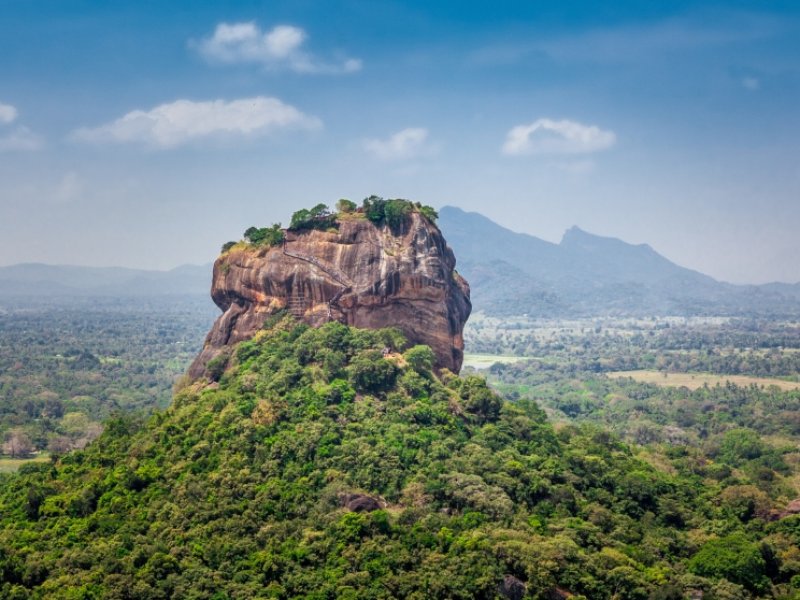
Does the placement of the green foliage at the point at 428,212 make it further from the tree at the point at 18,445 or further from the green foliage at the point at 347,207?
the tree at the point at 18,445

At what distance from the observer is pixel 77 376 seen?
346ft

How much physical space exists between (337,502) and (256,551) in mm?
3623

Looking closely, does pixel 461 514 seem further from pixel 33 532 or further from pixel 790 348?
pixel 790 348

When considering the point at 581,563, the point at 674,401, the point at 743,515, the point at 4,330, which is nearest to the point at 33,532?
the point at 581,563

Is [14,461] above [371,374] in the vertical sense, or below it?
below

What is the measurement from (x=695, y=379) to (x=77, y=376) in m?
79.4

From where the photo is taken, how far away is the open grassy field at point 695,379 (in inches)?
4129

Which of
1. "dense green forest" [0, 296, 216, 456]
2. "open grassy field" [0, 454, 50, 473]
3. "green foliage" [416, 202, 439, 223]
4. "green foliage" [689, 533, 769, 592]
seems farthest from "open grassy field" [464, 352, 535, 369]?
"green foliage" [689, 533, 769, 592]

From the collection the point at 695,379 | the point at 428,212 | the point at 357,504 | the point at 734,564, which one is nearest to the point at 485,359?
the point at 695,379

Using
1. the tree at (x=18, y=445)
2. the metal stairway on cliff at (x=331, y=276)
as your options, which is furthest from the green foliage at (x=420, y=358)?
the tree at (x=18, y=445)

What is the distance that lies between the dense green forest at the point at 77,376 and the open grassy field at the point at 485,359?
45.2 meters

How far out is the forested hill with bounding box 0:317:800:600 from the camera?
93.6ft

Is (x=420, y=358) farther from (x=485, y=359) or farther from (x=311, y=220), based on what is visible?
(x=485, y=359)

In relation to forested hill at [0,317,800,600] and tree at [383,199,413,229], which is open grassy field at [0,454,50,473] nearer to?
forested hill at [0,317,800,600]
